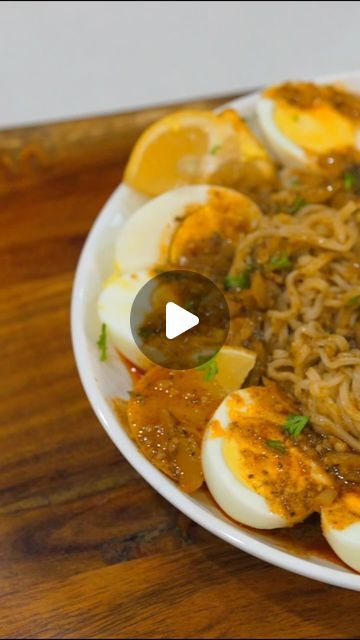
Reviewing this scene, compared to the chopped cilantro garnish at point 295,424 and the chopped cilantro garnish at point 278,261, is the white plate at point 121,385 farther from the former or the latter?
the chopped cilantro garnish at point 278,261

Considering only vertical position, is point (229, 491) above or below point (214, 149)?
below

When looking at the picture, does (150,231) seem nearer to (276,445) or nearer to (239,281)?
(239,281)

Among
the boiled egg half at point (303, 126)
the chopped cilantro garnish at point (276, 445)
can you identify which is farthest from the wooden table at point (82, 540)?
the boiled egg half at point (303, 126)

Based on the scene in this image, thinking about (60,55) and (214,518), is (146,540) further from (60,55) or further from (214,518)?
(60,55)

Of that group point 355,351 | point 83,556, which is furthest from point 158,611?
point 355,351

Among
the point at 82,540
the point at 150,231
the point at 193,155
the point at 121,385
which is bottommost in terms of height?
the point at 82,540

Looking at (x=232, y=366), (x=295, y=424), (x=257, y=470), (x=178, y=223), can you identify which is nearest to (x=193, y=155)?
(x=178, y=223)
